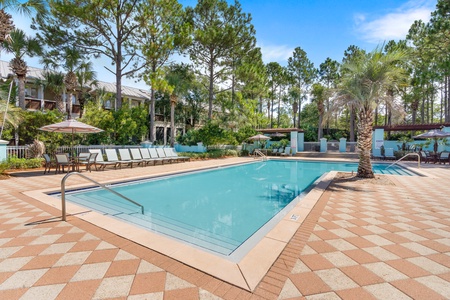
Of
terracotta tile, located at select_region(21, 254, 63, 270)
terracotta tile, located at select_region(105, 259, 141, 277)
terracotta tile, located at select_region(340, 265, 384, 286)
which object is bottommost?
terracotta tile, located at select_region(340, 265, 384, 286)

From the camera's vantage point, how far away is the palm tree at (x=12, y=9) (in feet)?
29.4

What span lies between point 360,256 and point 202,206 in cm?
409

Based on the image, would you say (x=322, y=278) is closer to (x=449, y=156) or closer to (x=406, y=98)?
(x=449, y=156)

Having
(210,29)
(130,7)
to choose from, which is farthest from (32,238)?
(210,29)

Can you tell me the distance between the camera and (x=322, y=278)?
237 cm

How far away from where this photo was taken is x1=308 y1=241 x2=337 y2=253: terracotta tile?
301 centimetres

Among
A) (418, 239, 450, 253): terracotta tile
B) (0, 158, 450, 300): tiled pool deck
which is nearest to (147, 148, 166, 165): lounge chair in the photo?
(0, 158, 450, 300): tiled pool deck

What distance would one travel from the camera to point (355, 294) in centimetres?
212

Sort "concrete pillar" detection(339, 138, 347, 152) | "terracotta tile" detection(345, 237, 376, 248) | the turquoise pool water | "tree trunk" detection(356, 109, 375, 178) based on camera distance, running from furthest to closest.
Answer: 1. "concrete pillar" detection(339, 138, 347, 152)
2. "tree trunk" detection(356, 109, 375, 178)
3. the turquoise pool water
4. "terracotta tile" detection(345, 237, 376, 248)

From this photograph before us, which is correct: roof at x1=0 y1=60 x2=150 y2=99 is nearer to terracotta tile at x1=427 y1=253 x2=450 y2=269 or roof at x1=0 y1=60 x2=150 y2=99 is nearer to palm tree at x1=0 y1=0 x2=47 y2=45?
palm tree at x1=0 y1=0 x2=47 y2=45

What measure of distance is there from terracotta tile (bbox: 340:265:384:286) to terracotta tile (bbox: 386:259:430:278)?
372 millimetres

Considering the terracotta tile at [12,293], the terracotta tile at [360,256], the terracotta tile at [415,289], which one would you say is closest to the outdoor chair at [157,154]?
the terracotta tile at [12,293]

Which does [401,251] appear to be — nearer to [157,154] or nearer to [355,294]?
[355,294]

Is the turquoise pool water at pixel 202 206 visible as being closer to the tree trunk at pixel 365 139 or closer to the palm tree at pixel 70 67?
the tree trunk at pixel 365 139
